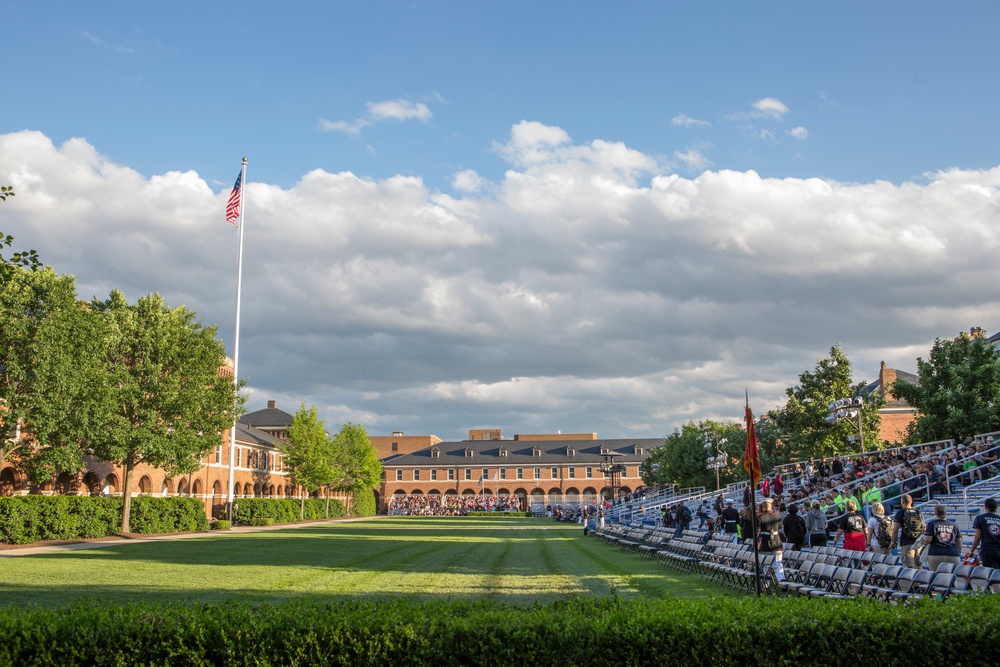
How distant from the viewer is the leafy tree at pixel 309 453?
243ft

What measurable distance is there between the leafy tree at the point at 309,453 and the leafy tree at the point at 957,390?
50108 mm

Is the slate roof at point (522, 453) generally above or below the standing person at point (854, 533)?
above

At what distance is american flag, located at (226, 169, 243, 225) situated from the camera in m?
46.0

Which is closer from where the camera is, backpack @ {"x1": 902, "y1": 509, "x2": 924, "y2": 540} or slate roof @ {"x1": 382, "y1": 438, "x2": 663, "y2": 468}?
backpack @ {"x1": 902, "y1": 509, "x2": 924, "y2": 540}

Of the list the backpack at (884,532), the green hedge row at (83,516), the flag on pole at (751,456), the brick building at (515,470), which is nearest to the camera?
the flag on pole at (751,456)

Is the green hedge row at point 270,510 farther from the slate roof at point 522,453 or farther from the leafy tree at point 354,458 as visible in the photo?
the slate roof at point 522,453

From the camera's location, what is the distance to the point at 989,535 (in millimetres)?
12703

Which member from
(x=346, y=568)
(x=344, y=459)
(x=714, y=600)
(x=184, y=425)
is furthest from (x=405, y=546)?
(x=344, y=459)

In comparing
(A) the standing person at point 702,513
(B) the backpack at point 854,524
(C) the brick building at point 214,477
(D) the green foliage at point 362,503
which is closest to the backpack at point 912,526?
(B) the backpack at point 854,524

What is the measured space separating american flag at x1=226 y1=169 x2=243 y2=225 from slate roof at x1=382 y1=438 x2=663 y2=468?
252 feet

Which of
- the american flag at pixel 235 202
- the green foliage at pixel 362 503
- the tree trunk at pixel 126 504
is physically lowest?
the green foliage at pixel 362 503

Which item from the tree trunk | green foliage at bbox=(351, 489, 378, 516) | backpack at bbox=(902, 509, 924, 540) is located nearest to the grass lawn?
backpack at bbox=(902, 509, 924, 540)

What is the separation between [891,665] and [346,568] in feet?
55.2

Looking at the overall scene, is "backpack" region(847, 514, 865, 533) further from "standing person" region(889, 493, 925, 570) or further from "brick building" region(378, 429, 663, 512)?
"brick building" region(378, 429, 663, 512)
